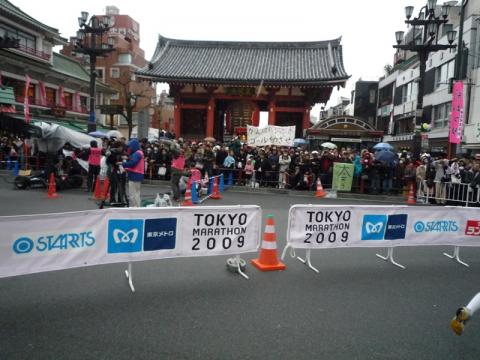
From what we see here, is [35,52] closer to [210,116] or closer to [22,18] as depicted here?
[22,18]

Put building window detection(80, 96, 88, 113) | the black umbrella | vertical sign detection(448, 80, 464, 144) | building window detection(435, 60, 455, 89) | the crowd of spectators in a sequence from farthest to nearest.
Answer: building window detection(80, 96, 88, 113)
building window detection(435, 60, 455, 89)
vertical sign detection(448, 80, 464, 144)
the black umbrella
the crowd of spectators

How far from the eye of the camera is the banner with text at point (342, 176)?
14.0 meters

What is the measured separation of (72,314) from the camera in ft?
12.9

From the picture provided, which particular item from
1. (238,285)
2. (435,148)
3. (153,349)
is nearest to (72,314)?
(153,349)

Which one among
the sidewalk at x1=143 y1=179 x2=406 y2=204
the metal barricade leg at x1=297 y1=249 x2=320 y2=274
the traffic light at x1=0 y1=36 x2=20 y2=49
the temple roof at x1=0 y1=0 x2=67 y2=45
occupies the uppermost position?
the temple roof at x1=0 y1=0 x2=67 y2=45

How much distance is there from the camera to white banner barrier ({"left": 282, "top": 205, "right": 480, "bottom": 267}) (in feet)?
18.5

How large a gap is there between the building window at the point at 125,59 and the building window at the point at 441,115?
40195mm

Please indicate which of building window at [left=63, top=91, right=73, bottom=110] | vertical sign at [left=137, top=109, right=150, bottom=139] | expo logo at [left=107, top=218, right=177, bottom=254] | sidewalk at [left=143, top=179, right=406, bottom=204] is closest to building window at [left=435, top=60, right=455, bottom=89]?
sidewalk at [left=143, top=179, right=406, bottom=204]

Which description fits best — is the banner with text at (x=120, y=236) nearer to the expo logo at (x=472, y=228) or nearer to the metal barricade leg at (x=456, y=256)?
the metal barricade leg at (x=456, y=256)

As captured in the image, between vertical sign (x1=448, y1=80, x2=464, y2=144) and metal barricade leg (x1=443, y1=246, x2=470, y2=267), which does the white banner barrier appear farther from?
vertical sign (x1=448, y1=80, x2=464, y2=144)

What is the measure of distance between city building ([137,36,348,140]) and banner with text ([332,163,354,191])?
31.1 ft

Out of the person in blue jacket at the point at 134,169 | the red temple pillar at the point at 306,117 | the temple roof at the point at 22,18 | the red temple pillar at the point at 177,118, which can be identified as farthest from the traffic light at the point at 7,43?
the person in blue jacket at the point at 134,169

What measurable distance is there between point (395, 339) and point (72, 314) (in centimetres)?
342

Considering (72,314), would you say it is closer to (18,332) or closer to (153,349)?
(18,332)
